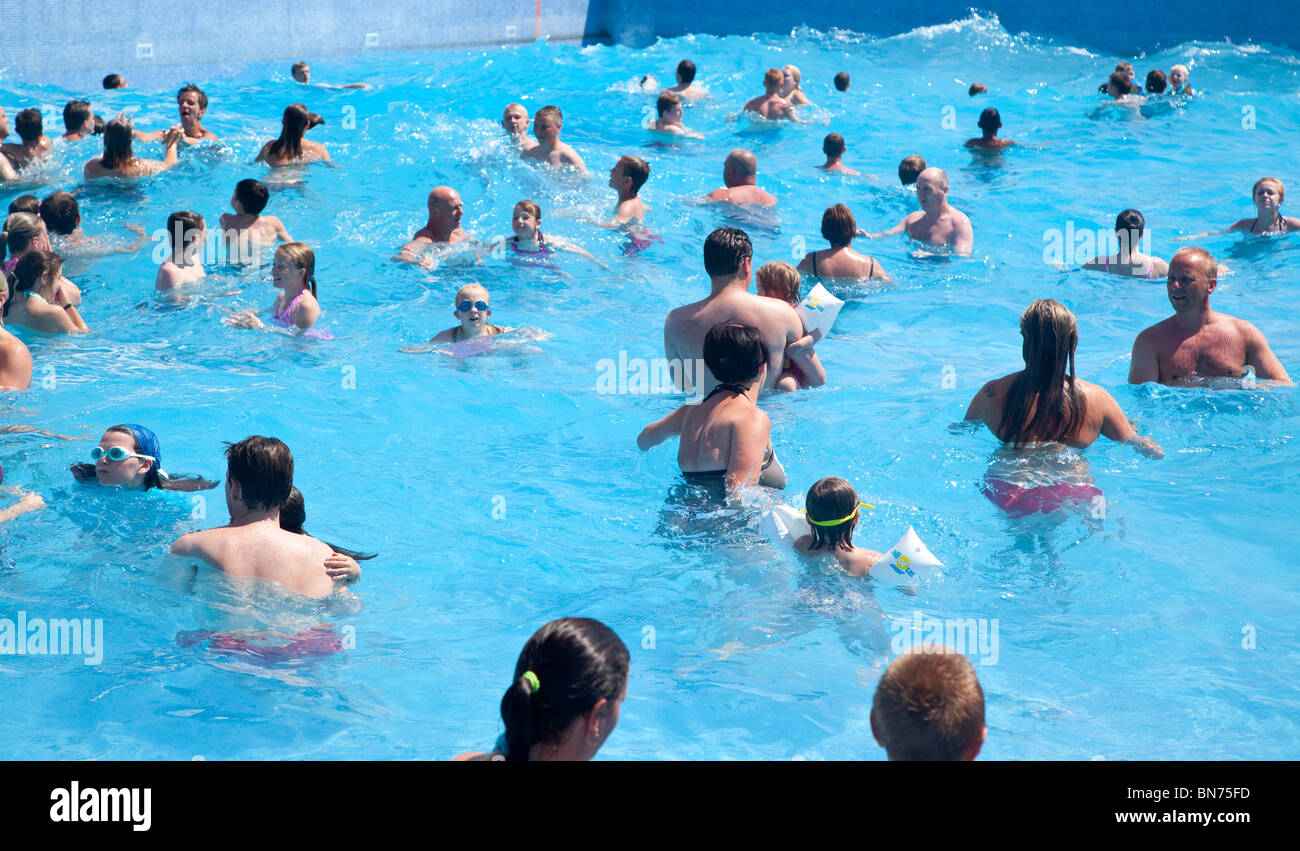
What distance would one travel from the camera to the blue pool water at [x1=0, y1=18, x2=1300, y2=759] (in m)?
4.53

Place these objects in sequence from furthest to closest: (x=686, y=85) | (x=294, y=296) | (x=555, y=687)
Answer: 1. (x=686, y=85)
2. (x=294, y=296)
3. (x=555, y=687)

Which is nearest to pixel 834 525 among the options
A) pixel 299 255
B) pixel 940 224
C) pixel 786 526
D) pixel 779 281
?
pixel 786 526

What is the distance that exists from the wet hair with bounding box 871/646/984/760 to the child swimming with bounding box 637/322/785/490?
9.48 ft

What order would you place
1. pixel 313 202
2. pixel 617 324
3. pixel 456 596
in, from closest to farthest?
pixel 456 596 < pixel 617 324 < pixel 313 202

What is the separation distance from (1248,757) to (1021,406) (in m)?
2.13

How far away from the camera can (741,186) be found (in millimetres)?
11734

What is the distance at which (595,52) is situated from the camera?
21.5 meters

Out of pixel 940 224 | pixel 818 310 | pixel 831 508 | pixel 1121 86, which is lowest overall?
pixel 831 508

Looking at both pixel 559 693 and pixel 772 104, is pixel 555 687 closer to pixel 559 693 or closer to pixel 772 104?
pixel 559 693

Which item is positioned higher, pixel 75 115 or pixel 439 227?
pixel 75 115

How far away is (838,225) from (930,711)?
767 cm
